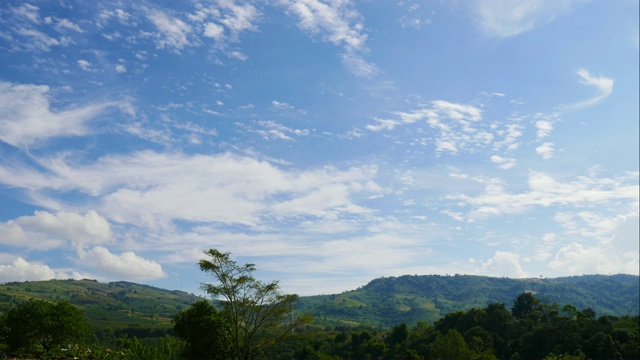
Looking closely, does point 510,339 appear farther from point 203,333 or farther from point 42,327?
point 42,327

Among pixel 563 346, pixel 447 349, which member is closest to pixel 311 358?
pixel 447 349

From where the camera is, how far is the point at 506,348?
80938 millimetres

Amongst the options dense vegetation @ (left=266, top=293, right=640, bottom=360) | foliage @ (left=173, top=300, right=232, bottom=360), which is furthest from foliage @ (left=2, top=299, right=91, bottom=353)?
dense vegetation @ (left=266, top=293, right=640, bottom=360)

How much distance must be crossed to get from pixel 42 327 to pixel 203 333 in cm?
1910

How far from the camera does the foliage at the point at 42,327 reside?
5128 centimetres

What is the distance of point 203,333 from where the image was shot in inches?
1978

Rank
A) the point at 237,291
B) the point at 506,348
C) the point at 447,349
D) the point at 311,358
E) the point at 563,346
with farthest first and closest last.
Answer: the point at 311,358
the point at 506,348
the point at 563,346
the point at 447,349
the point at 237,291

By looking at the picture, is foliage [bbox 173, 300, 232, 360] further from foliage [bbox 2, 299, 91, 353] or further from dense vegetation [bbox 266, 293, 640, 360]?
dense vegetation [bbox 266, 293, 640, 360]

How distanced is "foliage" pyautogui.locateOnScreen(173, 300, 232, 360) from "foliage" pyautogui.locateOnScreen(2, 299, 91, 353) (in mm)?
13514

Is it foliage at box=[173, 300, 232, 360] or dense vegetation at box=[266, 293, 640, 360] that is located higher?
foliage at box=[173, 300, 232, 360]

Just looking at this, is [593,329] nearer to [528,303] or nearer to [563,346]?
[563,346]

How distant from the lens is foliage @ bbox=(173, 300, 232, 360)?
5019cm

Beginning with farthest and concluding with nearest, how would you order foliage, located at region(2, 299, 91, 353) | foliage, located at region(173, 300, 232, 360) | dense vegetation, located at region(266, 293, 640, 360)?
1. dense vegetation, located at region(266, 293, 640, 360)
2. foliage, located at region(2, 299, 91, 353)
3. foliage, located at region(173, 300, 232, 360)

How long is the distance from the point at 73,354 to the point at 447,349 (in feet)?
168
